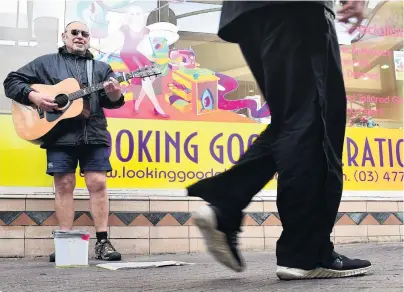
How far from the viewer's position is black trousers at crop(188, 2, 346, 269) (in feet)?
6.70

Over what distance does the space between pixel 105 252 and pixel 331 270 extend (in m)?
2.04

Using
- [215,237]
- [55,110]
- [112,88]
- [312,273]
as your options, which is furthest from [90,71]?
[312,273]

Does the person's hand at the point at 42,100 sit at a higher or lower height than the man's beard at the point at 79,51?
lower

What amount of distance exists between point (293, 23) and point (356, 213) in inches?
123

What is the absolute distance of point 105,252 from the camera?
3.77 metres

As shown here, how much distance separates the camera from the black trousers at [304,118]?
204cm

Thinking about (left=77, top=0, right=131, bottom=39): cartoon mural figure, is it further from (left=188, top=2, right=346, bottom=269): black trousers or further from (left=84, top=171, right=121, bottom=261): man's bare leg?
(left=188, top=2, right=346, bottom=269): black trousers

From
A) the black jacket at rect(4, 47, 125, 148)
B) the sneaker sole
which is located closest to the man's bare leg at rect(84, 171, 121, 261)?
the black jacket at rect(4, 47, 125, 148)

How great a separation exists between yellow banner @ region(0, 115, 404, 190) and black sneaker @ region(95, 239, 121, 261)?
0.70 metres

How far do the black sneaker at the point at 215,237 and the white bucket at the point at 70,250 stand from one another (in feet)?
4.61

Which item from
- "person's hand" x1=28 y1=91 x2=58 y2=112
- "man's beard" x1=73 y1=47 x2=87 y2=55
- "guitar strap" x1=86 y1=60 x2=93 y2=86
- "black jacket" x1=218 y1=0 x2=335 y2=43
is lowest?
"person's hand" x1=28 y1=91 x2=58 y2=112

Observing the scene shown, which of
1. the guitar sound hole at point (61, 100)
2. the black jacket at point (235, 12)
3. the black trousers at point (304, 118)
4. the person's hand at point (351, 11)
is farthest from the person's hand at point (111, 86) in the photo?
the person's hand at point (351, 11)

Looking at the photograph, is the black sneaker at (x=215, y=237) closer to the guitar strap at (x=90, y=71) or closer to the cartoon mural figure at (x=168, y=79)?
the guitar strap at (x=90, y=71)

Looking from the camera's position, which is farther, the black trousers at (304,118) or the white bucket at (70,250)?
the white bucket at (70,250)
